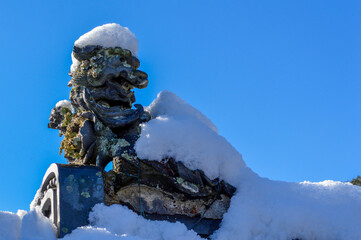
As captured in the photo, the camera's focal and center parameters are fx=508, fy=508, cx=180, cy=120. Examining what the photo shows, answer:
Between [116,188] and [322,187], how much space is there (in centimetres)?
181

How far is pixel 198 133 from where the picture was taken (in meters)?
4.41

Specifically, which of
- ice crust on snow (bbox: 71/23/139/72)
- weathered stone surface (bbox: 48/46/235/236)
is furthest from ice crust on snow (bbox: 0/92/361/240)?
ice crust on snow (bbox: 71/23/139/72)

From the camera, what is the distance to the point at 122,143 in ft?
14.0

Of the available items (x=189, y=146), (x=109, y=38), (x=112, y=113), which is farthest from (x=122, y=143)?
(x=109, y=38)

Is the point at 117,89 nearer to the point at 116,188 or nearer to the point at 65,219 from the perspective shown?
the point at 116,188

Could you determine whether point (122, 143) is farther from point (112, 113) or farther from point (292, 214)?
point (292, 214)

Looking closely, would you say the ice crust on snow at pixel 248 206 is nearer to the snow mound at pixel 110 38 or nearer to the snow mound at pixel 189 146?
the snow mound at pixel 189 146

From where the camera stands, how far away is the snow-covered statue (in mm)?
4133

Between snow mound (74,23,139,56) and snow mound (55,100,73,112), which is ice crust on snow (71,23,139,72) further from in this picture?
snow mound (55,100,73,112)

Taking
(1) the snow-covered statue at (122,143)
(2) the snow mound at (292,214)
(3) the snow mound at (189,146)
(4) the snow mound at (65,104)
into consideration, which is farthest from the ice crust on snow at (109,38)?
(2) the snow mound at (292,214)

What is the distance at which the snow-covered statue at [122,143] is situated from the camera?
4.13 m

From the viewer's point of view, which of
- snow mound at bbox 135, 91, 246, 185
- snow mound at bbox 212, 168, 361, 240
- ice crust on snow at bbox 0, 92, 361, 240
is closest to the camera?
ice crust on snow at bbox 0, 92, 361, 240

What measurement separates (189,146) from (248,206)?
0.70 metres

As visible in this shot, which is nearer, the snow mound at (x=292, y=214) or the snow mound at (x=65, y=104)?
the snow mound at (x=292, y=214)
